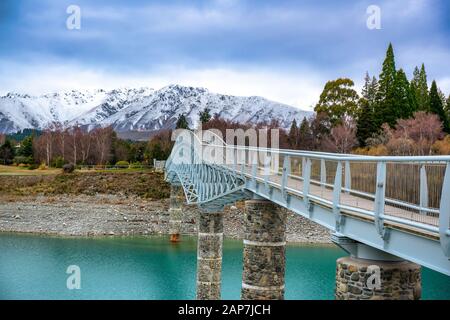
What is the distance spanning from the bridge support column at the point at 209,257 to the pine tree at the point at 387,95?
3083 cm

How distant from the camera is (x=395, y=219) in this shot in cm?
811

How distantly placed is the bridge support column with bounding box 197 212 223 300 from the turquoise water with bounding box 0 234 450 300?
6.33 feet

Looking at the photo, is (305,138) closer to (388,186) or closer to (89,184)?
(89,184)

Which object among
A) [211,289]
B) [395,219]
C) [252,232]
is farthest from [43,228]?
[395,219]

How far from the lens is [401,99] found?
54250 millimetres

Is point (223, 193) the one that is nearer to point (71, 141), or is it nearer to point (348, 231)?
point (348, 231)

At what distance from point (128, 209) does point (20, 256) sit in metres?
19.2

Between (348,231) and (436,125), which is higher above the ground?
(436,125)

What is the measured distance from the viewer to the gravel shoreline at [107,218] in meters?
52.4

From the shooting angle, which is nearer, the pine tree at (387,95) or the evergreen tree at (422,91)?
the pine tree at (387,95)

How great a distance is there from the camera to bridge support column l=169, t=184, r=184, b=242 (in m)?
49.8

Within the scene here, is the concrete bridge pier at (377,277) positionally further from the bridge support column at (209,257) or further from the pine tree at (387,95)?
the pine tree at (387,95)

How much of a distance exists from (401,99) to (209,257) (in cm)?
3465

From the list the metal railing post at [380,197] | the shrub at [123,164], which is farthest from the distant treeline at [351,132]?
the metal railing post at [380,197]
